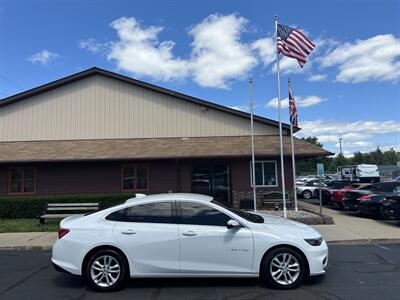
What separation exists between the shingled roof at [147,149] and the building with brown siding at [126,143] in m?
0.05

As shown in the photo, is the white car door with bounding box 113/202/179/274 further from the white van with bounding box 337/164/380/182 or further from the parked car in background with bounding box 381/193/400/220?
the white van with bounding box 337/164/380/182

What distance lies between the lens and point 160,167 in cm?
1783

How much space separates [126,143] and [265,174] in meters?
6.95

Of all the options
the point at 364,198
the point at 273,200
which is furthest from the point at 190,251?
the point at 273,200

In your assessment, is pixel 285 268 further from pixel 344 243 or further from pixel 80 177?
pixel 80 177

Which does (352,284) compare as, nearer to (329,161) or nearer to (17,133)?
(17,133)

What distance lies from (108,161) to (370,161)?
111928mm

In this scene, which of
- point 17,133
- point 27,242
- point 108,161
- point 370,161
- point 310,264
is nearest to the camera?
point 310,264

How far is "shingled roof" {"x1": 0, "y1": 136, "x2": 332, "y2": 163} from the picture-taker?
1678 centimetres

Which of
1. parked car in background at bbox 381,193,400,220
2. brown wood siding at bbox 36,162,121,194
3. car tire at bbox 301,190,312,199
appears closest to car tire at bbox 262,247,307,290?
parked car in background at bbox 381,193,400,220

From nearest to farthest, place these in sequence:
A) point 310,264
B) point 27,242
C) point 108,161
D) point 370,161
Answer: point 310,264 → point 27,242 → point 108,161 → point 370,161

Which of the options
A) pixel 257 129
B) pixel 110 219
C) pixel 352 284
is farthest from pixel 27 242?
pixel 257 129

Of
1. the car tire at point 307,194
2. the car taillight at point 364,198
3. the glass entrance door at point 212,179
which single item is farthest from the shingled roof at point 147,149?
the car tire at point 307,194

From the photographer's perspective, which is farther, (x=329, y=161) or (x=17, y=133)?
(x=329, y=161)
